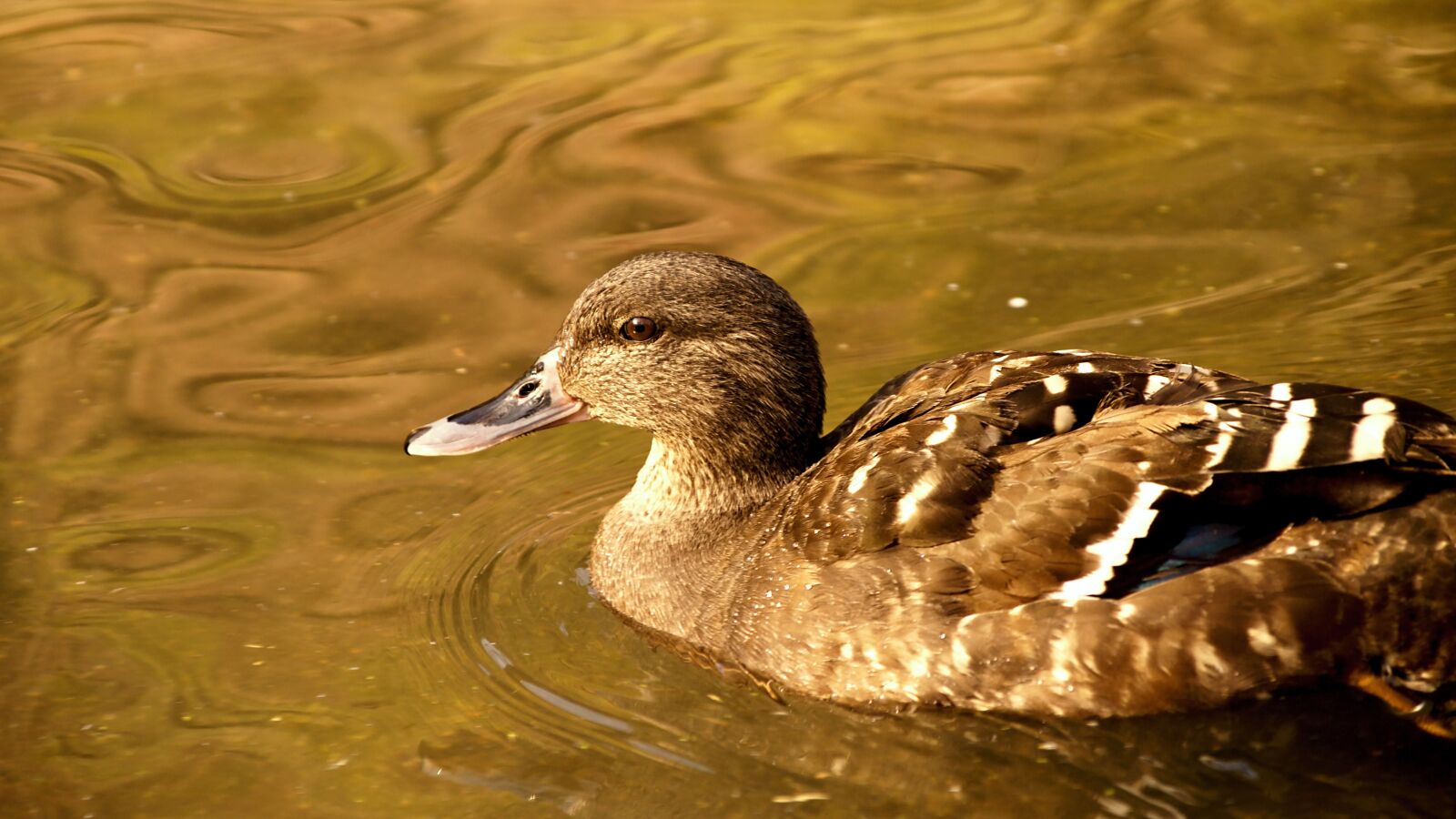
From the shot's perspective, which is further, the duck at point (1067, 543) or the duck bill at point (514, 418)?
the duck bill at point (514, 418)

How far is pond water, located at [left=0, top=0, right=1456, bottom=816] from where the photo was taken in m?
5.63

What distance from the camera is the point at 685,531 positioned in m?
6.50

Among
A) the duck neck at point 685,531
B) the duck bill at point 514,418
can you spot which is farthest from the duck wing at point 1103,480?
the duck bill at point 514,418

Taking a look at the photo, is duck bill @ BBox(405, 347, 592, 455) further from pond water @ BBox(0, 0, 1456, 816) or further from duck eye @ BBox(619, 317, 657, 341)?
pond water @ BBox(0, 0, 1456, 816)

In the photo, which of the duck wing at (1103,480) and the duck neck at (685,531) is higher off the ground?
the duck wing at (1103,480)

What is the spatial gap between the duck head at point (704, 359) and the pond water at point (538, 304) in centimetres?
82

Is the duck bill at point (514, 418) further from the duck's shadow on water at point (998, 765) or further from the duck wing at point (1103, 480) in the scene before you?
the duck's shadow on water at point (998, 765)

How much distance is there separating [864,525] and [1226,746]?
4.55 feet

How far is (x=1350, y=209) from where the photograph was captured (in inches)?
368

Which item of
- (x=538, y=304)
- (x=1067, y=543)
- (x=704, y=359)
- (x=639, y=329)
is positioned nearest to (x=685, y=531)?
(x=704, y=359)

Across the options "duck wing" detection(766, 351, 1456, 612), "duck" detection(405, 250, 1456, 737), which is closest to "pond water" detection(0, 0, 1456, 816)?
"duck" detection(405, 250, 1456, 737)

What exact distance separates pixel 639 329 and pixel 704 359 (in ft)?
0.93

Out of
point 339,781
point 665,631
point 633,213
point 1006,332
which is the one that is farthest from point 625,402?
point 633,213

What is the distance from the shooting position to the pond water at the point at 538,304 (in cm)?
563
